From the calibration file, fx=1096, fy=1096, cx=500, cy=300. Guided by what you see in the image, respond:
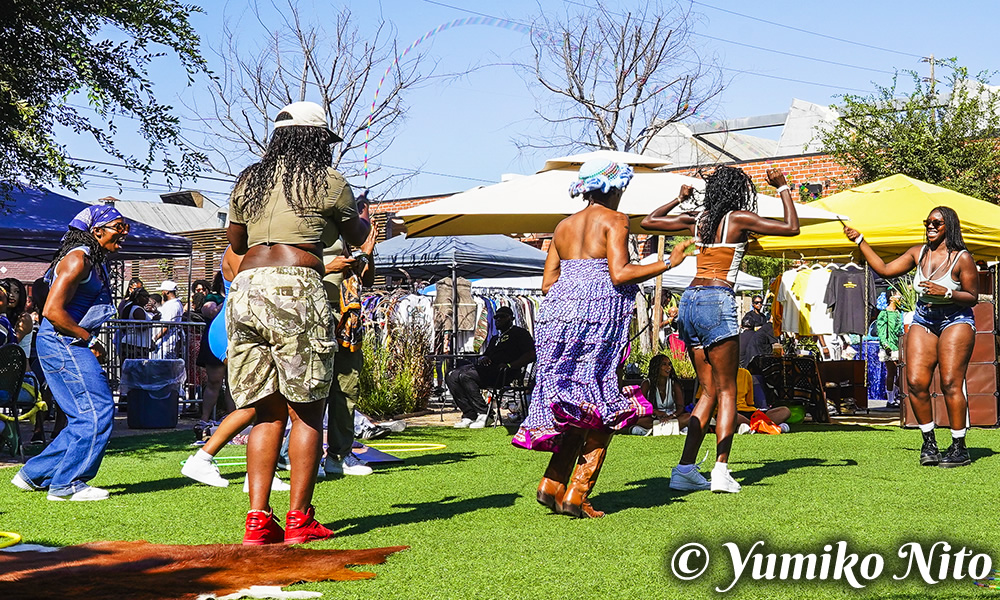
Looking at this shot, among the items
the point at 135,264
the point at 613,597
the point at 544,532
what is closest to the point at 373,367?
the point at 544,532

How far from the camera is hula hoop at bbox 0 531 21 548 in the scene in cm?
471

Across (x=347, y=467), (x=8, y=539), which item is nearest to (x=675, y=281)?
(x=347, y=467)

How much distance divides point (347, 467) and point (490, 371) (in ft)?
16.2

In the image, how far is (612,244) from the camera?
5531 millimetres

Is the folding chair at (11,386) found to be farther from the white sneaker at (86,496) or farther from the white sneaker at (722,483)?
the white sneaker at (722,483)

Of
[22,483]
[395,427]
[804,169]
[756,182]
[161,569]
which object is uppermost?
[804,169]

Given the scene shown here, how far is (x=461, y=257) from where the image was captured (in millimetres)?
18406

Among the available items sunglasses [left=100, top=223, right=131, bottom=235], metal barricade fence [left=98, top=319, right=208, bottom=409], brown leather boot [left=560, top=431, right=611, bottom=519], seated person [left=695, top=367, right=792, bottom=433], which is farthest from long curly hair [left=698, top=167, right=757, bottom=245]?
metal barricade fence [left=98, top=319, right=208, bottom=409]

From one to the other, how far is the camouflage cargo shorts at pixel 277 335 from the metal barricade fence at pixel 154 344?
9.34 metres

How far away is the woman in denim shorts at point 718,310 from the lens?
649 cm

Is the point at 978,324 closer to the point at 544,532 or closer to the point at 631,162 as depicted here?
the point at 631,162

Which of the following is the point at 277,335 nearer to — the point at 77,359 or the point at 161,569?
the point at 161,569

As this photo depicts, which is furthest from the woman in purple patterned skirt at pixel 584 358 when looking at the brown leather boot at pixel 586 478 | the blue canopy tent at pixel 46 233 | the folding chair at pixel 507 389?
the blue canopy tent at pixel 46 233

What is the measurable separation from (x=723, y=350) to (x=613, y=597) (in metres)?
3.03
